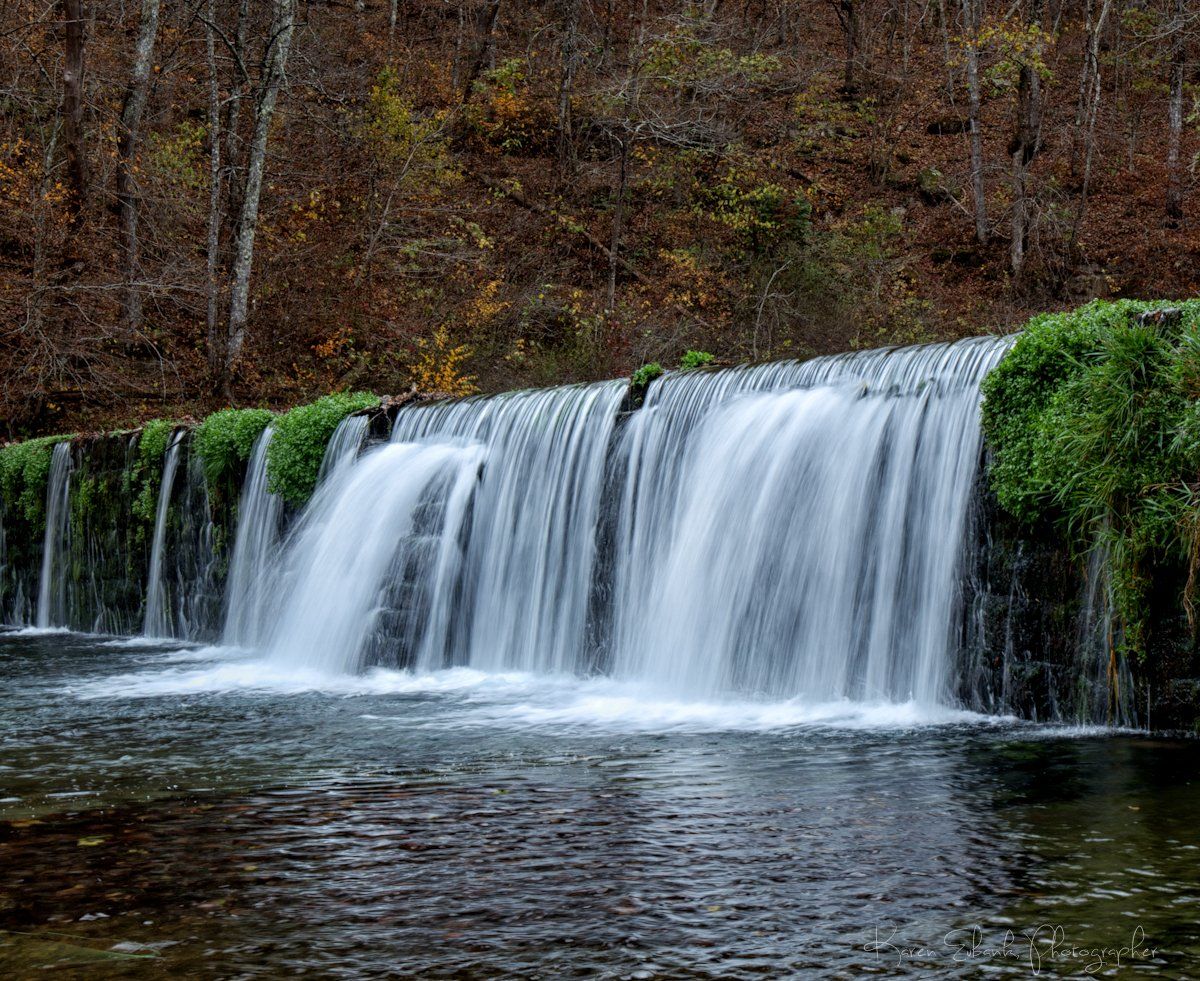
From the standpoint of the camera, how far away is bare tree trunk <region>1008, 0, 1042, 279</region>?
26.2 metres

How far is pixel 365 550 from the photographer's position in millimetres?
12445

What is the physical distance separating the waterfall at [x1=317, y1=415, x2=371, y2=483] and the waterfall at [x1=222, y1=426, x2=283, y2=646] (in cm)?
A: 74

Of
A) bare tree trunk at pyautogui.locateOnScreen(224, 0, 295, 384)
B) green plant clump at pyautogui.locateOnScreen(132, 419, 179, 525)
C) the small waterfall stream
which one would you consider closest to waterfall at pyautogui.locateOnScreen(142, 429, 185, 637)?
green plant clump at pyautogui.locateOnScreen(132, 419, 179, 525)

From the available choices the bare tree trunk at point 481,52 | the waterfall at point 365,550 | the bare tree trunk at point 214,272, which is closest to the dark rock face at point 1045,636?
the waterfall at point 365,550

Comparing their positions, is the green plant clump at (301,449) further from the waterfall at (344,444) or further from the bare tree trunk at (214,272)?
the bare tree trunk at (214,272)

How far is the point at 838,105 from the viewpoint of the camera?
33062 mm

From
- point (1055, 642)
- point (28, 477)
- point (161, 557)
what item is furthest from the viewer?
point (28, 477)

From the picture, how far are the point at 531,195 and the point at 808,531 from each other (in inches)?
865

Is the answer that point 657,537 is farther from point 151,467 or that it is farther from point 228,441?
point 151,467

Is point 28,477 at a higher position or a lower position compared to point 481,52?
lower

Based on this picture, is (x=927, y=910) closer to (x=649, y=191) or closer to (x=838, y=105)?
(x=649, y=191)

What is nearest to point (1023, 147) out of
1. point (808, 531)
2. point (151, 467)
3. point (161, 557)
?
point (151, 467)

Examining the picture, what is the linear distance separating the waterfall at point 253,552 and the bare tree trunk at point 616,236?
11.8 m

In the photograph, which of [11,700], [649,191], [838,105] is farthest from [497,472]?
[838,105]
